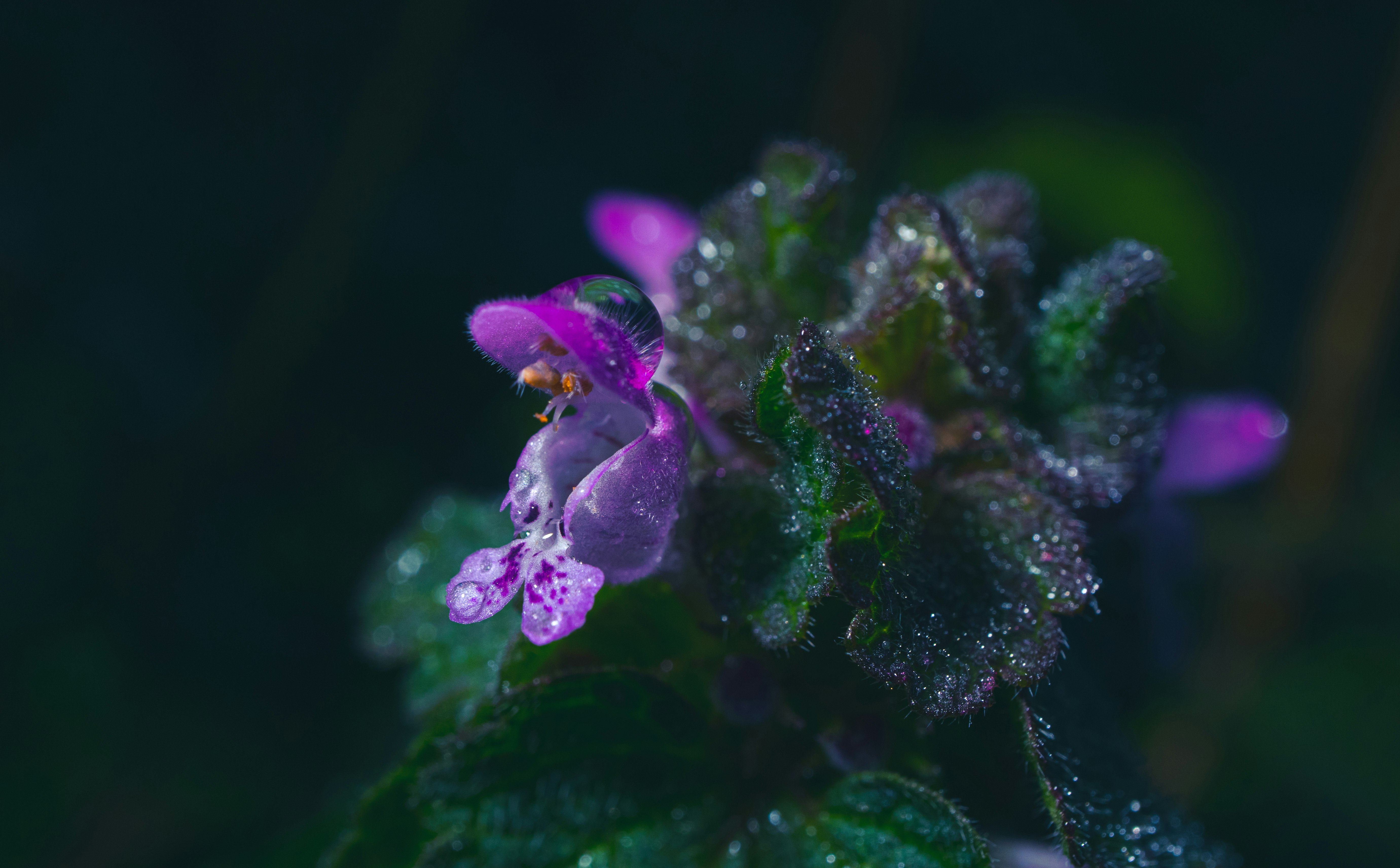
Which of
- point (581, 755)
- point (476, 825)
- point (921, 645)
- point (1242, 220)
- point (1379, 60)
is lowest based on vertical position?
point (476, 825)

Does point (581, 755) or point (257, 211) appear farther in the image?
point (257, 211)

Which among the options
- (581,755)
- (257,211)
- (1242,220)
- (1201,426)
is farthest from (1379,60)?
(581,755)

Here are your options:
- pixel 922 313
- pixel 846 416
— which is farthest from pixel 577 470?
pixel 922 313

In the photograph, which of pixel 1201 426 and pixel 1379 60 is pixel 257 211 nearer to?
pixel 1201 426

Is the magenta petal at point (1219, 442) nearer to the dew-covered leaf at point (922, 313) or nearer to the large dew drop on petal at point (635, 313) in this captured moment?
the dew-covered leaf at point (922, 313)

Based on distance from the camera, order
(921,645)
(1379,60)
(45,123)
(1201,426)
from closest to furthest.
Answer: (921,645) → (1201,426) → (45,123) → (1379,60)

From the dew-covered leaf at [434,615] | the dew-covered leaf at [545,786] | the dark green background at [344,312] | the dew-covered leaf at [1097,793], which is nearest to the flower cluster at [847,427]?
the dew-covered leaf at [1097,793]

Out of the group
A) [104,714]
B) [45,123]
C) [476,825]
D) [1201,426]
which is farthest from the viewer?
[45,123]
